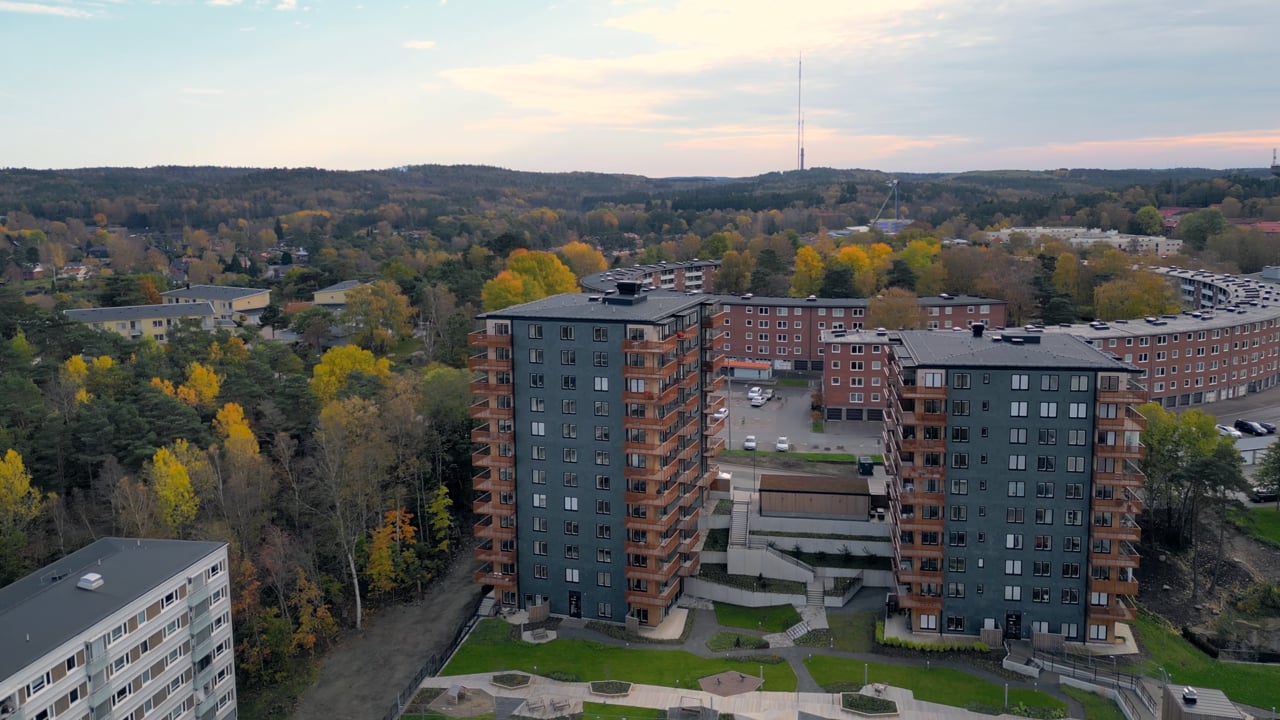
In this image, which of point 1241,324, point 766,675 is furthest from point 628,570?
point 1241,324

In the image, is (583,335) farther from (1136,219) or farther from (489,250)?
(1136,219)

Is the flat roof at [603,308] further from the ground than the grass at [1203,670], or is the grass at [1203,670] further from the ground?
the flat roof at [603,308]

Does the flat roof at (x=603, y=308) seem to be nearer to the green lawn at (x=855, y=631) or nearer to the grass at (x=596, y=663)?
the grass at (x=596, y=663)

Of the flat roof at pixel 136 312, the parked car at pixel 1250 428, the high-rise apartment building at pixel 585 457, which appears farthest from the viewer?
the flat roof at pixel 136 312

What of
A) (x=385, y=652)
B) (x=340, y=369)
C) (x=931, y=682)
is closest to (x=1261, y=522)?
(x=931, y=682)

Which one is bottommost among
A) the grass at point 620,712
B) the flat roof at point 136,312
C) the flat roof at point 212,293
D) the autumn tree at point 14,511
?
the grass at point 620,712

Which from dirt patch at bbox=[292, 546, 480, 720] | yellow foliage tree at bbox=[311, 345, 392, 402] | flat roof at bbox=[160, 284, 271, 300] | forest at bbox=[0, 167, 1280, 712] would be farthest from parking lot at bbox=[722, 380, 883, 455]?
flat roof at bbox=[160, 284, 271, 300]

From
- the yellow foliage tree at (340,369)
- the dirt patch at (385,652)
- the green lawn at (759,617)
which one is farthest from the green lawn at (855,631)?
the yellow foliage tree at (340,369)

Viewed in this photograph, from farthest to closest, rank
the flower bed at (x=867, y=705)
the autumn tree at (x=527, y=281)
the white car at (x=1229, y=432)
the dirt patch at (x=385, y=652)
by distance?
the autumn tree at (x=527, y=281)
the white car at (x=1229, y=432)
the dirt patch at (x=385, y=652)
the flower bed at (x=867, y=705)
